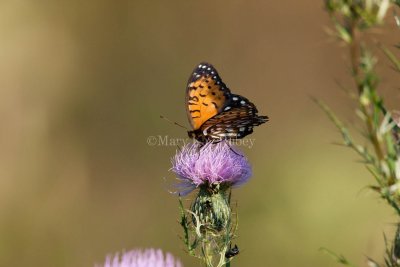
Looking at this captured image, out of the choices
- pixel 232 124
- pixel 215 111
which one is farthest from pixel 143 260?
pixel 215 111

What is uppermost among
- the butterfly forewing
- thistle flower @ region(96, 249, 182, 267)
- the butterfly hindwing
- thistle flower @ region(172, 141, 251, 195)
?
the butterfly forewing

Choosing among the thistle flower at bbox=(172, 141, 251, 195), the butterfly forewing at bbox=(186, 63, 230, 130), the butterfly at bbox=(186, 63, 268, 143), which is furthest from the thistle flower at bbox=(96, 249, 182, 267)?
the butterfly forewing at bbox=(186, 63, 230, 130)

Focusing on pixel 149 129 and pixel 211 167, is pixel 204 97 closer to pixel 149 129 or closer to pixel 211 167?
pixel 211 167

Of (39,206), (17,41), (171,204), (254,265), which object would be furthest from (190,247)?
(17,41)

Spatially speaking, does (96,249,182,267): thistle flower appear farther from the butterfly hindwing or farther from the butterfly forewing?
the butterfly forewing

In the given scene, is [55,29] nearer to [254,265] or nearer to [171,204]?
[171,204]

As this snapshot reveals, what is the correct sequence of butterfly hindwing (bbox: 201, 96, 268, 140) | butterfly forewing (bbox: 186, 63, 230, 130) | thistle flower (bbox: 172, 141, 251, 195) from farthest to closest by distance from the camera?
butterfly forewing (bbox: 186, 63, 230, 130)
butterfly hindwing (bbox: 201, 96, 268, 140)
thistle flower (bbox: 172, 141, 251, 195)

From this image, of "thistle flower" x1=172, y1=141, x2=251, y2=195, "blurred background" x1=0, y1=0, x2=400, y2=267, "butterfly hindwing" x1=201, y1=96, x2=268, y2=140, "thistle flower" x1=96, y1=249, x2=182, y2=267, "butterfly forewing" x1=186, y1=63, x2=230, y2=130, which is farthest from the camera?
"blurred background" x1=0, y1=0, x2=400, y2=267
